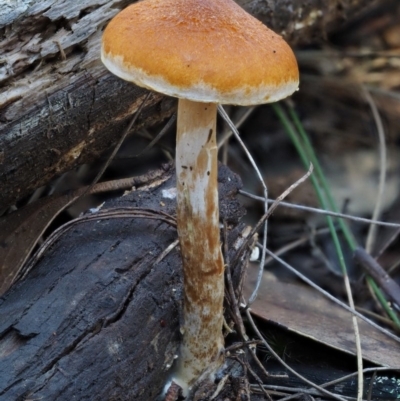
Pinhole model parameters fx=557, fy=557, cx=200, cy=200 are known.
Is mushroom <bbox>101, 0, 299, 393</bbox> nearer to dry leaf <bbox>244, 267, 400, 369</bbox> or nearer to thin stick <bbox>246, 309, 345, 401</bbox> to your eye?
thin stick <bbox>246, 309, 345, 401</bbox>

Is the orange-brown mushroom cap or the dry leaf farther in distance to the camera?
the dry leaf

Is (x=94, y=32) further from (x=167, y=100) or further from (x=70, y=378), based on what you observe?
(x=70, y=378)

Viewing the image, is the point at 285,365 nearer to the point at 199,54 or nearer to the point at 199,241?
the point at 199,241

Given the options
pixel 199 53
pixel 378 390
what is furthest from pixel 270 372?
pixel 199 53

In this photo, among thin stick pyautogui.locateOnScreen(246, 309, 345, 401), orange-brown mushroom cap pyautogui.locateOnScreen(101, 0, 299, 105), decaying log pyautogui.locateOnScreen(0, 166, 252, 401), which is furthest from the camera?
thin stick pyautogui.locateOnScreen(246, 309, 345, 401)

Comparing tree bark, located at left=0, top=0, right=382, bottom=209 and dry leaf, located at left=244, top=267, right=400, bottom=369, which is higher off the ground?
tree bark, located at left=0, top=0, right=382, bottom=209

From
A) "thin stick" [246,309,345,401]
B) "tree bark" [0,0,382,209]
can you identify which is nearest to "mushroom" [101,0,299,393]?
Answer: "thin stick" [246,309,345,401]

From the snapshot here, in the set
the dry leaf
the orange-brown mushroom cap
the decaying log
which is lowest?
the dry leaf
